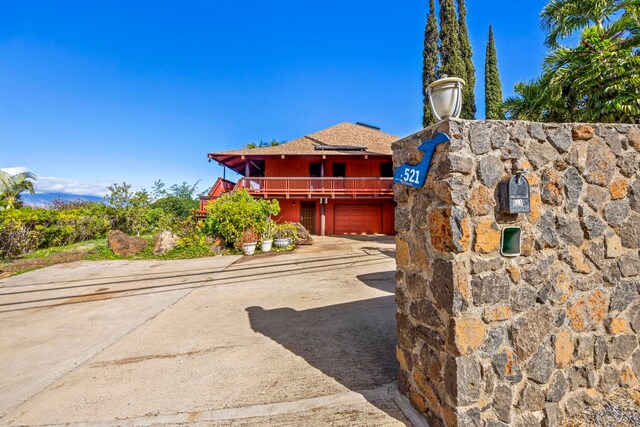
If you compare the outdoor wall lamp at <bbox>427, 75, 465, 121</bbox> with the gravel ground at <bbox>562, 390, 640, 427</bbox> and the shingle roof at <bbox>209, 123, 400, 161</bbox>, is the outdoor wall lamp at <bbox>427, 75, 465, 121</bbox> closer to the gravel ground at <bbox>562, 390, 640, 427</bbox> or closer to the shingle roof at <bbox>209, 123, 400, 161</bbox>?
the gravel ground at <bbox>562, 390, 640, 427</bbox>

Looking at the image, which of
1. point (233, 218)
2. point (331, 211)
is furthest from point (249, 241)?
point (331, 211)

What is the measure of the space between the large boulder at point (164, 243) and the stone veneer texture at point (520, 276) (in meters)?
10.9

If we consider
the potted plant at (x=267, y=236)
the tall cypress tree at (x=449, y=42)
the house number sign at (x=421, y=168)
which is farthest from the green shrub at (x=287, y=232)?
the tall cypress tree at (x=449, y=42)

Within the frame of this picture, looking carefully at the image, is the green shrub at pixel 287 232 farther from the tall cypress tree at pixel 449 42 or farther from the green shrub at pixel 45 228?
the tall cypress tree at pixel 449 42

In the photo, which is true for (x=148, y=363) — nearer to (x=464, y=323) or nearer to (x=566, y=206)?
(x=464, y=323)

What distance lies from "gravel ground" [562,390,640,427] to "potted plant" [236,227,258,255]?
401 inches

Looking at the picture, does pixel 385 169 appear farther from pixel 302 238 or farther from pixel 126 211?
pixel 126 211

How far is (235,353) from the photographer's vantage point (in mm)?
3613

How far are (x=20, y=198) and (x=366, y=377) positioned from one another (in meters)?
24.0

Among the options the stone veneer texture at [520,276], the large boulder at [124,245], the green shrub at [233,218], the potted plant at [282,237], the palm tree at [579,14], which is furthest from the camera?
the potted plant at [282,237]

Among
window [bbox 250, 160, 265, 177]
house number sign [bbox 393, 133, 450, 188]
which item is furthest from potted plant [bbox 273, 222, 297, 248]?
house number sign [bbox 393, 133, 450, 188]

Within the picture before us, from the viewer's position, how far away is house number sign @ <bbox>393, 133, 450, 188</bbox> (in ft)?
7.13

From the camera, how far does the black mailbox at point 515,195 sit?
Answer: 211cm

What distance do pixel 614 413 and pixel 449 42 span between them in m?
18.4
